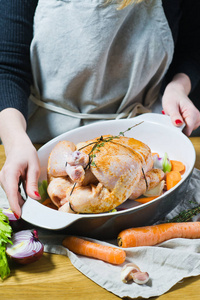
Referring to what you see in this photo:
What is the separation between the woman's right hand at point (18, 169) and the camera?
3.12ft

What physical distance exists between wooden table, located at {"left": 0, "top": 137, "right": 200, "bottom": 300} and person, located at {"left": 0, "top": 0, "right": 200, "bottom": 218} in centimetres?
55

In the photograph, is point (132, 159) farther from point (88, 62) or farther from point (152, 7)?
point (152, 7)

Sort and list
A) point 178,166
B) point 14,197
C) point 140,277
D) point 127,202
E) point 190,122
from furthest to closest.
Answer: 1. point 190,122
2. point 178,166
3. point 127,202
4. point 14,197
5. point 140,277

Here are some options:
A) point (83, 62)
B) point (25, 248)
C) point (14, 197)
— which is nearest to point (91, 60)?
point (83, 62)

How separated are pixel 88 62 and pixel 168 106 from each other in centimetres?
36

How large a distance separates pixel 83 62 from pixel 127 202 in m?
0.63

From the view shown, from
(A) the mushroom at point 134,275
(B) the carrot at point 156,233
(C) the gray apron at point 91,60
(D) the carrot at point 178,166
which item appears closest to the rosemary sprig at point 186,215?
(B) the carrot at point 156,233

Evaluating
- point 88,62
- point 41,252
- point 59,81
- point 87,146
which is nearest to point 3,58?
point 59,81

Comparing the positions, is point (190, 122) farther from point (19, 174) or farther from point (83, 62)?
point (19, 174)

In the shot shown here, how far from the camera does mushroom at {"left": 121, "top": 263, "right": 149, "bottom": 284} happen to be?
2.75 ft

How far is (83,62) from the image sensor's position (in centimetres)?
142

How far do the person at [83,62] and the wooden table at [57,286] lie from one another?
0.55 metres

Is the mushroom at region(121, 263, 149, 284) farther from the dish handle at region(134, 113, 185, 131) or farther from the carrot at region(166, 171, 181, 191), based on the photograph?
the dish handle at region(134, 113, 185, 131)

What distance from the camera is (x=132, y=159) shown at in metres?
1.00
